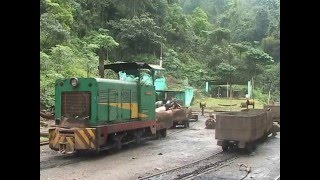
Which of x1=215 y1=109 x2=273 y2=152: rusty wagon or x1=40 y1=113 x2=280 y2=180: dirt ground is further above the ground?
x1=215 y1=109 x2=273 y2=152: rusty wagon

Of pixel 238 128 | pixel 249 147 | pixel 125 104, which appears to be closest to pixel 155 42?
pixel 125 104

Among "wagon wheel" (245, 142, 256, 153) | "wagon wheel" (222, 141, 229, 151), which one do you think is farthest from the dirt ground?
"wagon wheel" (222, 141, 229, 151)

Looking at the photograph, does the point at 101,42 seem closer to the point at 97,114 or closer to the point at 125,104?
the point at 125,104

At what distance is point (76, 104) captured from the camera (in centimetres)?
918

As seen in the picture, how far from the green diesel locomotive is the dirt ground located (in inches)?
13.9

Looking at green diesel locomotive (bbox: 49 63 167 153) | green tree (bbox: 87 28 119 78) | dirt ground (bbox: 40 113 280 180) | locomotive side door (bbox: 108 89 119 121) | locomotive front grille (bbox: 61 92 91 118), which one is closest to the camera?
dirt ground (bbox: 40 113 280 180)

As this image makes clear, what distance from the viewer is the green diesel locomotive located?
8.38 meters

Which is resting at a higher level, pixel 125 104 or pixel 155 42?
pixel 155 42

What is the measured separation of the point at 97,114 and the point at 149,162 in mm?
1754

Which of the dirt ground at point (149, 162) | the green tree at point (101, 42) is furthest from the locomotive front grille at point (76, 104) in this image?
the green tree at point (101, 42)

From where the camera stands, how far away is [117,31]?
24219 millimetres

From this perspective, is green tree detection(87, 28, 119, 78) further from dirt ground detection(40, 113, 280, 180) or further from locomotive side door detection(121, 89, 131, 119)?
locomotive side door detection(121, 89, 131, 119)
